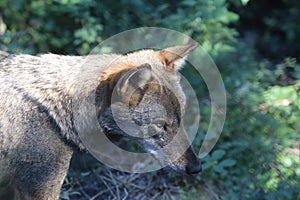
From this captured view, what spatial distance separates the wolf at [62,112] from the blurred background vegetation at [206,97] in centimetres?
80

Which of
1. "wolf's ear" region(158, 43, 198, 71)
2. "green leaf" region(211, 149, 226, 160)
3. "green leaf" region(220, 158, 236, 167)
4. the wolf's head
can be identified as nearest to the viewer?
the wolf's head

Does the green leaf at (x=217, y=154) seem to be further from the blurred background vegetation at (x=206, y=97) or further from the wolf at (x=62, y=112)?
the wolf at (x=62, y=112)

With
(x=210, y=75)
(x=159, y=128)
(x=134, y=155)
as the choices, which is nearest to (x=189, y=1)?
(x=210, y=75)

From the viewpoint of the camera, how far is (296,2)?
29.4ft

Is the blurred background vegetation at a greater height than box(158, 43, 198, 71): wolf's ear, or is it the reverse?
box(158, 43, 198, 71): wolf's ear

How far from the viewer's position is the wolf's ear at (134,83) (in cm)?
418

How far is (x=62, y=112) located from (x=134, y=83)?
0.62 m

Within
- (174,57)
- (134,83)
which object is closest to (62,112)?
(134,83)

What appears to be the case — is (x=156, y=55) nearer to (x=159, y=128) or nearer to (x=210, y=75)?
(x=159, y=128)

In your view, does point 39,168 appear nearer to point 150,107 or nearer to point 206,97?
point 150,107

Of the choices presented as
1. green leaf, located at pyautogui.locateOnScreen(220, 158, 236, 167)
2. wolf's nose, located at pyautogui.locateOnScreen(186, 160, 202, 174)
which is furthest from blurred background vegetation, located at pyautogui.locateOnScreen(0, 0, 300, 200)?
wolf's nose, located at pyautogui.locateOnScreen(186, 160, 202, 174)

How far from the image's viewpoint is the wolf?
4.34 meters

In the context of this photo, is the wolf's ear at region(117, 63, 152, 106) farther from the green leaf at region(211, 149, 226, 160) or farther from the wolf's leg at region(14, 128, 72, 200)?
the green leaf at region(211, 149, 226, 160)

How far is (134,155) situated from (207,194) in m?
0.78
